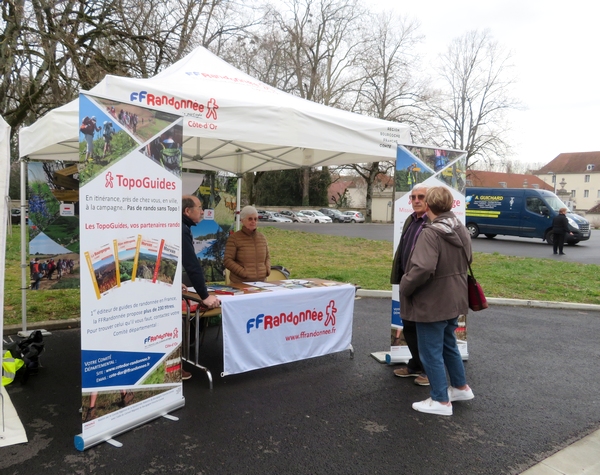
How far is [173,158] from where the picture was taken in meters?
3.29

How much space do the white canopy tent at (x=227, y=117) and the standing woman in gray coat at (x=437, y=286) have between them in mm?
1417

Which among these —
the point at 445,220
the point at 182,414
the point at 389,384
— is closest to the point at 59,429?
the point at 182,414

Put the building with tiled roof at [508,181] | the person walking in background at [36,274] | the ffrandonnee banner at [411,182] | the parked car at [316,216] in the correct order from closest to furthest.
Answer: the ffrandonnee banner at [411,182], the person walking in background at [36,274], the parked car at [316,216], the building with tiled roof at [508,181]

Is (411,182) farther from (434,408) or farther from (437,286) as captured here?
(434,408)

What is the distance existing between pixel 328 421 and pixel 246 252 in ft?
7.48

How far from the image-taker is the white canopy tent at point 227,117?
371 cm

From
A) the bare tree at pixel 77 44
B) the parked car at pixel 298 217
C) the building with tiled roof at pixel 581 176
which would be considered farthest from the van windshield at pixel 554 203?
the building with tiled roof at pixel 581 176

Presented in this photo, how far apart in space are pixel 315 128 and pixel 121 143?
6.52ft

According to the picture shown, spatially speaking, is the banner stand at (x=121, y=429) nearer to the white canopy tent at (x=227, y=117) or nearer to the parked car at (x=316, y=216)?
the white canopy tent at (x=227, y=117)

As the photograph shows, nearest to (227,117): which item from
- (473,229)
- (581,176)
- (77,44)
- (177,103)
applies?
(177,103)

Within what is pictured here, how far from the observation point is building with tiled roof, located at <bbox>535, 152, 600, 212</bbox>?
74375 millimetres

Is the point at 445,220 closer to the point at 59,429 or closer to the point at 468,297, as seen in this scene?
the point at 468,297

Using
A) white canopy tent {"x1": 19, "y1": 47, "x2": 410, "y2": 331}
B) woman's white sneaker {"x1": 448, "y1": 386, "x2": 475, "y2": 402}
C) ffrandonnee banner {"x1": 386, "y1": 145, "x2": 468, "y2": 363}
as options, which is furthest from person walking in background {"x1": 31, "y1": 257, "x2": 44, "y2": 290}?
woman's white sneaker {"x1": 448, "y1": 386, "x2": 475, "y2": 402}

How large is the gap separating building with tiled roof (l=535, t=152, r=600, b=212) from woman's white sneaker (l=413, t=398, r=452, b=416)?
80.5 meters
